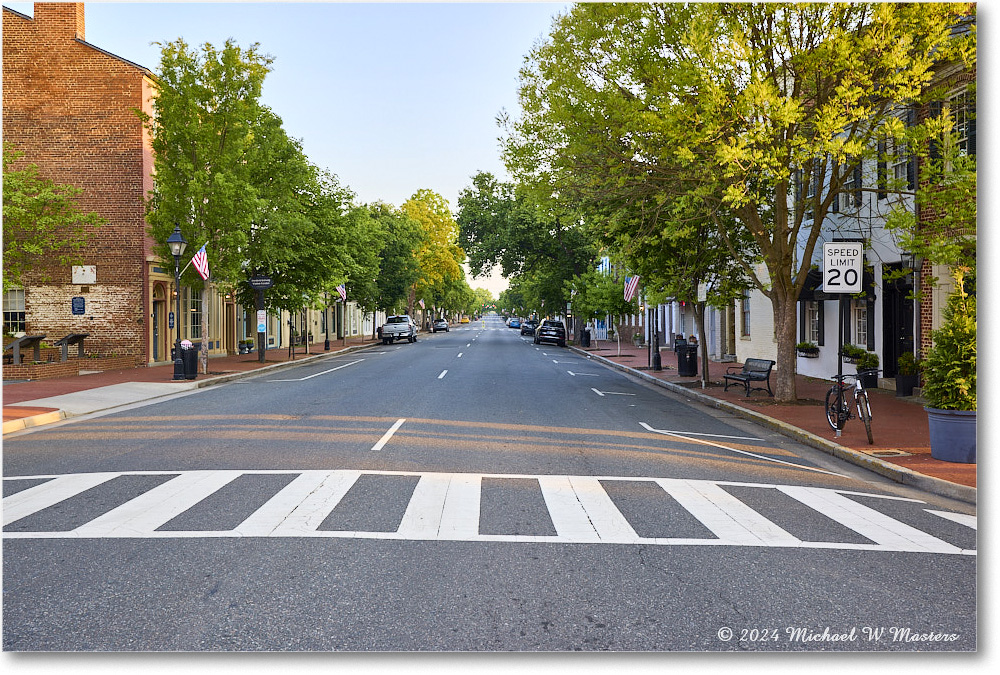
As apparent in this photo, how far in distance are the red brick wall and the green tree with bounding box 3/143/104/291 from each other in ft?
2.06

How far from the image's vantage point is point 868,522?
6.48m

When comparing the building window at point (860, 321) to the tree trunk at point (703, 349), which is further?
the tree trunk at point (703, 349)

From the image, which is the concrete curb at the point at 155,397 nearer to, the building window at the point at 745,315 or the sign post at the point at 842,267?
the sign post at the point at 842,267

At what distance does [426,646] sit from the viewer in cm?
381

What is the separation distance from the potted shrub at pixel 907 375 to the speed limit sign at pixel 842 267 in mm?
7078

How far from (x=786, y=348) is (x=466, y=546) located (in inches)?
483

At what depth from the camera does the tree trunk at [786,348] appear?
15.7m

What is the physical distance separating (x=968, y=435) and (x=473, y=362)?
21013 mm

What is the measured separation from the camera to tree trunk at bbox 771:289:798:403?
51.6 feet

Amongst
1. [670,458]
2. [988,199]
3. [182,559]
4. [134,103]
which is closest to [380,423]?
[670,458]

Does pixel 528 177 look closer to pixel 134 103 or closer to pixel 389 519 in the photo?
pixel 389 519

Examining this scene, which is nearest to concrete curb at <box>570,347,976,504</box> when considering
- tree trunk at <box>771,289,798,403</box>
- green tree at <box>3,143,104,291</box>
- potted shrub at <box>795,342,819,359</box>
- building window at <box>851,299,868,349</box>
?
tree trunk at <box>771,289,798,403</box>

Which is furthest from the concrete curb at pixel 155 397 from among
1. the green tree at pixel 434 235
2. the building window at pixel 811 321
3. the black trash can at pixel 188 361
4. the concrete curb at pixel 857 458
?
the green tree at pixel 434 235

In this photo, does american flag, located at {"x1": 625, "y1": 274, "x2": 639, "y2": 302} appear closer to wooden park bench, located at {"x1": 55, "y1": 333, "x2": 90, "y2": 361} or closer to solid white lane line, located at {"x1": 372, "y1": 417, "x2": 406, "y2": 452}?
solid white lane line, located at {"x1": 372, "y1": 417, "x2": 406, "y2": 452}
